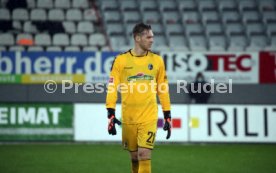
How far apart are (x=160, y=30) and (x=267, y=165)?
10.2m

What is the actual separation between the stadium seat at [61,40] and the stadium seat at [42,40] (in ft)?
0.66

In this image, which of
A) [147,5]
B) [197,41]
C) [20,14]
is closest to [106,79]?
[197,41]

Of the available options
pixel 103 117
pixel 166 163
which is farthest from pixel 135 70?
pixel 103 117

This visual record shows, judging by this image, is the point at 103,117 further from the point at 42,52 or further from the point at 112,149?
the point at 42,52

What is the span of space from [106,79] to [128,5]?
4683 millimetres

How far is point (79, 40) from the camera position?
18109 millimetres

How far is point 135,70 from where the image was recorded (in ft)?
21.9

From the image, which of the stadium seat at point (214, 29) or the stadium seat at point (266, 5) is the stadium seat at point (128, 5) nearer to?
the stadium seat at point (214, 29)

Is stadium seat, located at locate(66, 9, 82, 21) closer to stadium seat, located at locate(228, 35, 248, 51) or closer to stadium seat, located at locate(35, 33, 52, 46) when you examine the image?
stadium seat, located at locate(35, 33, 52, 46)

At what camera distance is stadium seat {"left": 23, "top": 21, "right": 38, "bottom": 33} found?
18.2 metres

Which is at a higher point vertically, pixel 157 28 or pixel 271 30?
pixel 157 28

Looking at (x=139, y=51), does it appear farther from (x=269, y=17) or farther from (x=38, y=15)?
(x=269, y=17)

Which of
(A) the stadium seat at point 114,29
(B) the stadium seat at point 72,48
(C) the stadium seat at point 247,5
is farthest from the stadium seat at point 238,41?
(B) the stadium seat at point 72,48

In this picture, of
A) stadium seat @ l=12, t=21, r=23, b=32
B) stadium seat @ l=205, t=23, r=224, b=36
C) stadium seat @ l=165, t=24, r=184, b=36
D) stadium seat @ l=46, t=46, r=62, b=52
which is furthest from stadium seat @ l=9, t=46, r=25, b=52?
stadium seat @ l=205, t=23, r=224, b=36
